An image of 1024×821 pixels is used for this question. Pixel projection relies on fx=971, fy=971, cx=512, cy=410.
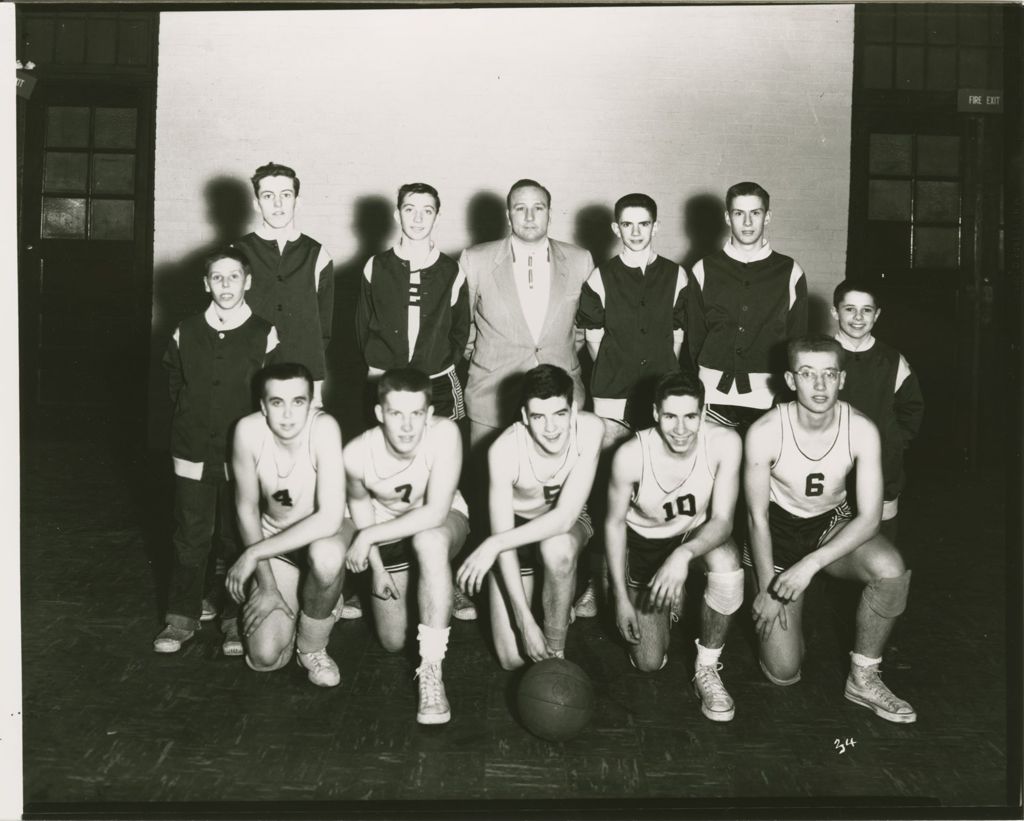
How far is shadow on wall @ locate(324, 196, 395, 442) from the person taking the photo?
7.13m

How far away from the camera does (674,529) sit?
159 inches

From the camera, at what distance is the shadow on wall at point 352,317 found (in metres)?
7.13

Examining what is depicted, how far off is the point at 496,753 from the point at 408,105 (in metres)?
5.00

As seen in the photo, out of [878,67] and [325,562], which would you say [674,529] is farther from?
[878,67]

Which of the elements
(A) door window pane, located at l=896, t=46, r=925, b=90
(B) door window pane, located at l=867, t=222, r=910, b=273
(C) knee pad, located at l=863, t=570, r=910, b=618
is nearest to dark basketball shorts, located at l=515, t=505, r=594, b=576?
(C) knee pad, located at l=863, t=570, r=910, b=618

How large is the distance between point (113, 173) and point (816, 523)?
19.3 ft

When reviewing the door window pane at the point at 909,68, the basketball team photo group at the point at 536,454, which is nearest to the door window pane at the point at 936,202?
the door window pane at the point at 909,68

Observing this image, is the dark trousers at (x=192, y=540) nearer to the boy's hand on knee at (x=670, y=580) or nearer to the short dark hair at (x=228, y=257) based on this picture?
the short dark hair at (x=228, y=257)

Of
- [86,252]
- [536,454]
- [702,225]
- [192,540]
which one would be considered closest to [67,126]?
[86,252]

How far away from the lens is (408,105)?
6.96m

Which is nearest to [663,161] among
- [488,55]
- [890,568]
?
[488,55]

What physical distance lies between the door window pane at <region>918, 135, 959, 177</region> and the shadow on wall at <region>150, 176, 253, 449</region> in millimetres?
4915

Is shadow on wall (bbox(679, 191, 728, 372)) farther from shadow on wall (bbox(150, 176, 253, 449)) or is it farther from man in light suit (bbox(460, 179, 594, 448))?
shadow on wall (bbox(150, 176, 253, 449))

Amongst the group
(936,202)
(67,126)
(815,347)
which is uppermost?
(67,126)
